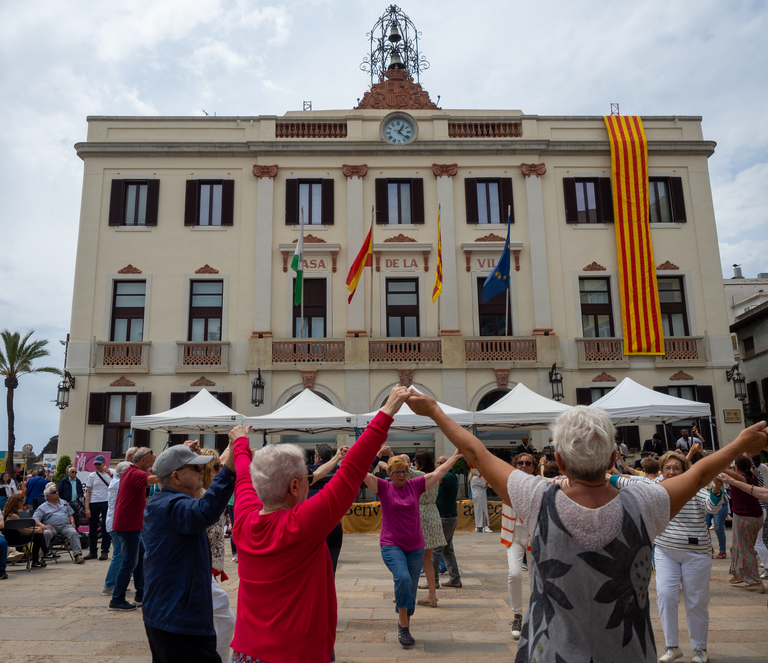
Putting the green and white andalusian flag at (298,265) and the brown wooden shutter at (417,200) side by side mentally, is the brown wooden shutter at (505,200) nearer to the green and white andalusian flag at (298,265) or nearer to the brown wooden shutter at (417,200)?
the brown wooden shutter at (417,200)

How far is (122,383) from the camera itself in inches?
877

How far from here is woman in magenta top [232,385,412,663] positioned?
2.83 meters

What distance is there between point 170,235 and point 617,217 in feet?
54.6

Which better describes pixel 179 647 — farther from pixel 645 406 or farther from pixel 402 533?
pixel 645 406

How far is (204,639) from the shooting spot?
11.8 ft

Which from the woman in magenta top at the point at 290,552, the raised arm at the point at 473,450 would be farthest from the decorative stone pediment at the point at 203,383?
the raised arm at the point at 473,450

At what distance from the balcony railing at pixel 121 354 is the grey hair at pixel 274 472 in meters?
20.8

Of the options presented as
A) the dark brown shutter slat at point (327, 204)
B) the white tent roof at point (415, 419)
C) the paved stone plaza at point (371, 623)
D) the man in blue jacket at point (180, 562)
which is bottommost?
the paved stone plaza at point (371, 623)

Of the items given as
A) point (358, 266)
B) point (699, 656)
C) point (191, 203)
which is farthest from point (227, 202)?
point (699, 656)

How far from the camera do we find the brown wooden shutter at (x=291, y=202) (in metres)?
23.6

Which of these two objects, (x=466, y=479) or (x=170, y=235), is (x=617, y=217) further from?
(x=170, y=235)

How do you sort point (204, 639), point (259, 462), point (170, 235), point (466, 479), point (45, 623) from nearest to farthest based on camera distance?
point (259, 462), point (204, 639), point (45, 623), point (466, 479), point (170, 235)

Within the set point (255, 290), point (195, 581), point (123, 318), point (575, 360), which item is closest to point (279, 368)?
point (255, 290)

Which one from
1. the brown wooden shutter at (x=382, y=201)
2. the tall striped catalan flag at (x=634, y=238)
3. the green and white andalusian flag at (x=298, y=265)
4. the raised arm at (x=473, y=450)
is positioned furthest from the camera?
the brown wooden shutter at (x=382, y=201)
